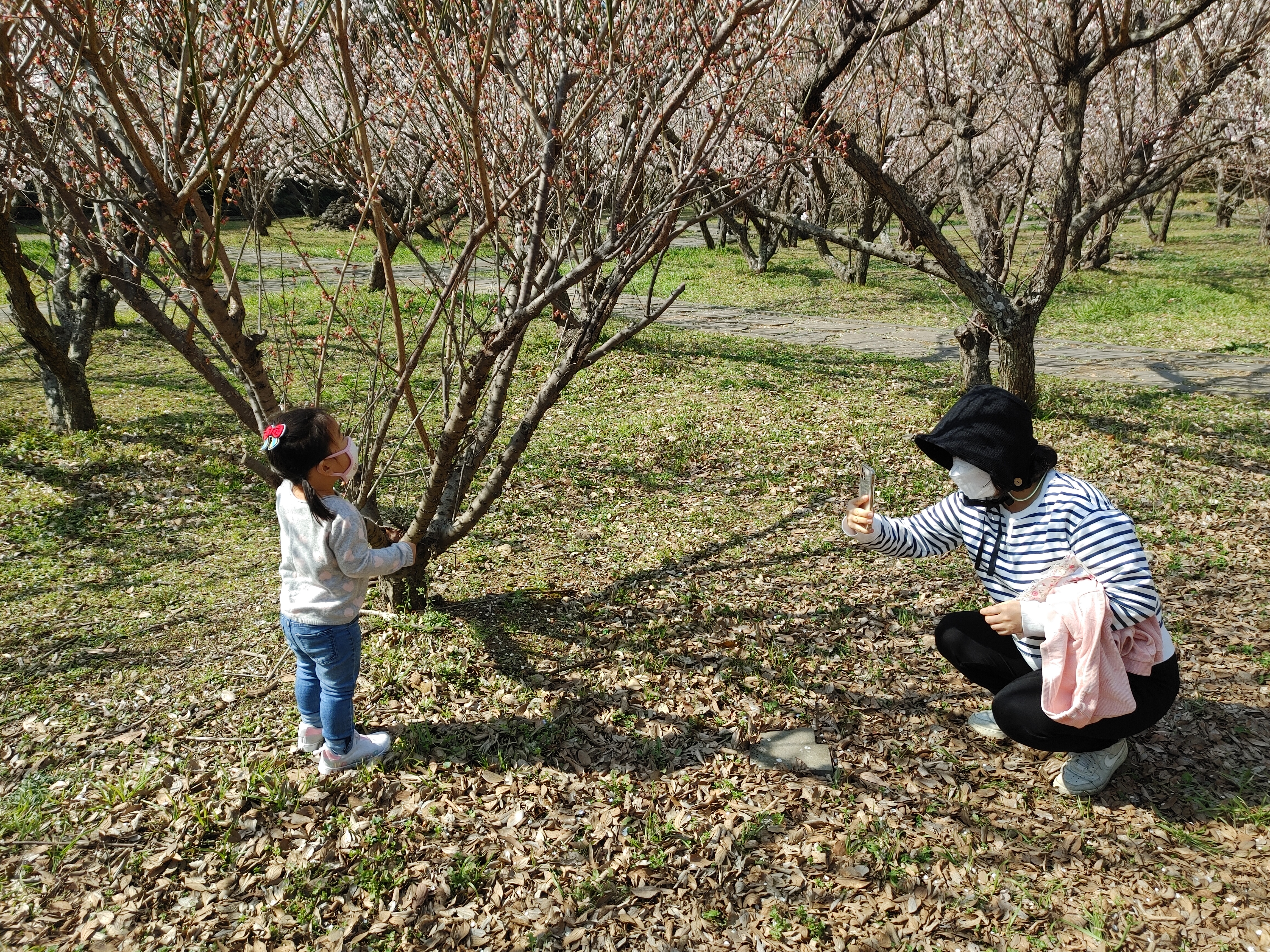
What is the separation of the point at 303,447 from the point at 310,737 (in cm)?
117

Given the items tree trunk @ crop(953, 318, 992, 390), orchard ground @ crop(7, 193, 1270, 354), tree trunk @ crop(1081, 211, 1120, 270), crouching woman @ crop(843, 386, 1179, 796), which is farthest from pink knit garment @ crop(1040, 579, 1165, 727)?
tree trunk @ crop(1081, 211, 1120, 270)

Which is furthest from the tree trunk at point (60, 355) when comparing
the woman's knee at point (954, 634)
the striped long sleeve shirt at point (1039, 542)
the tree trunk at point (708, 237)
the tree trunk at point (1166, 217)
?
the tree trunk at point (1166, 217)

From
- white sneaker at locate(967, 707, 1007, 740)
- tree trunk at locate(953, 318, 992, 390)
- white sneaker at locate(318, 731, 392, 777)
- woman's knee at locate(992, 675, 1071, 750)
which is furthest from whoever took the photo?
tree trunk at locate(953, 318, 992, 390)

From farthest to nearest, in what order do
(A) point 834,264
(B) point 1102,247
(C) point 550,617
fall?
(B) point 1102,247 → (A) point 834,264 → (C) point 550,617

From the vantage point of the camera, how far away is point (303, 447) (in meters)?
2.57

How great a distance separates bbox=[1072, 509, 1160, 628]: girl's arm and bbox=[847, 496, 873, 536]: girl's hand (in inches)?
25.8

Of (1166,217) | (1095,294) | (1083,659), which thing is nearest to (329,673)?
(1083,659)

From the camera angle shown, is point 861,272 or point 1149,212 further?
point 1149,212

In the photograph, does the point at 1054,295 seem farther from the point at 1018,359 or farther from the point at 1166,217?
the point at 1166,217

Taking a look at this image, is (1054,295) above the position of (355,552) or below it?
above

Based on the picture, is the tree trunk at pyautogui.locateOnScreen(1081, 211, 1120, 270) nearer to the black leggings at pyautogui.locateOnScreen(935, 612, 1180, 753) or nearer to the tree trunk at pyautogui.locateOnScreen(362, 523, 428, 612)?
the black leggings at pyautogui.locateOnScreen(935, 612, 1180, 753)

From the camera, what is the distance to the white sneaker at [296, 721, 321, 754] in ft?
9.90

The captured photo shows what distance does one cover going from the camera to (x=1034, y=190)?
11781mm

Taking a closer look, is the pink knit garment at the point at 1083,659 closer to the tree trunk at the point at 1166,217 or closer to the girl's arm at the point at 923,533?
the girl's arm at the point at 923,533
